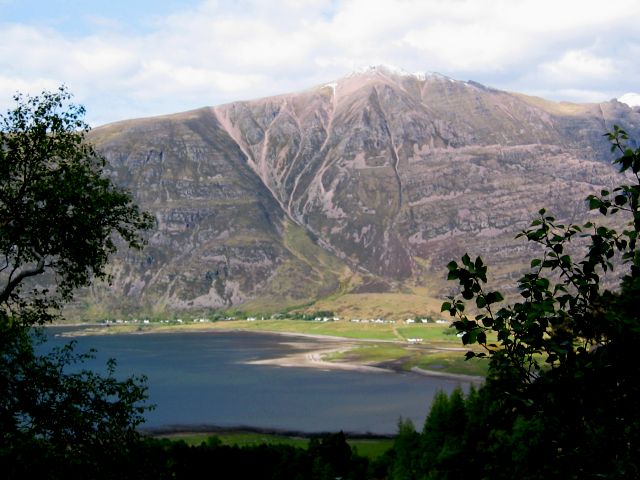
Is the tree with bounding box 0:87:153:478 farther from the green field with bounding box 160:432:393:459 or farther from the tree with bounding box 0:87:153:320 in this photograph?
the green field with bounding box 160:432:393:459

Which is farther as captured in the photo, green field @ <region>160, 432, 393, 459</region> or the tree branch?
green field @ <region>160, 432, 393, 459</region>

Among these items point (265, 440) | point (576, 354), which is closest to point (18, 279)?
point (576, 354)

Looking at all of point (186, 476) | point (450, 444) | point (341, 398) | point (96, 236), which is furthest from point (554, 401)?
point (341, 398)

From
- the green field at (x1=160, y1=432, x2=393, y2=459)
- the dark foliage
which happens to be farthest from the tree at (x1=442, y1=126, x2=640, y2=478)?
the green field at (x1=160, y1=432, x2=393, y2=459)

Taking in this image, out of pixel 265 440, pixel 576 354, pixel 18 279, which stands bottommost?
pixel 265 440

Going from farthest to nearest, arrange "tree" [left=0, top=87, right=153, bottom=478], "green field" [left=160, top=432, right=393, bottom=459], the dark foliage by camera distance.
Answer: "green field" [left=160, top=432, right=393, bottom=459]
"tree" [left=0, top=87, right=153, bottom=478]
the dark foliage

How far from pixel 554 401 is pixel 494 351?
987 mm

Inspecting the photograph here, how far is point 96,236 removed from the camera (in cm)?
1992

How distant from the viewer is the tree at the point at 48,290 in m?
17.1

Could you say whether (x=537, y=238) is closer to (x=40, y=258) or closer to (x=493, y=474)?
(x=40, y=258)

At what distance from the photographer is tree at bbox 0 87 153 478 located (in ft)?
56.2

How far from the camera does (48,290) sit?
726 inches

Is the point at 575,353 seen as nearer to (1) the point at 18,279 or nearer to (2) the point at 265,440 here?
(1) the point at 18,279

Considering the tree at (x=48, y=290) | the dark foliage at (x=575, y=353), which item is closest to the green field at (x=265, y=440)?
the tree at (x=48, y=290)
